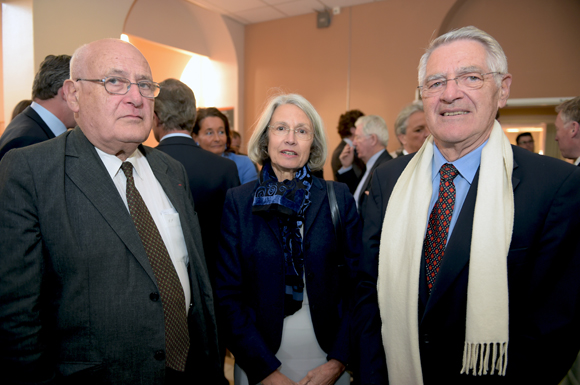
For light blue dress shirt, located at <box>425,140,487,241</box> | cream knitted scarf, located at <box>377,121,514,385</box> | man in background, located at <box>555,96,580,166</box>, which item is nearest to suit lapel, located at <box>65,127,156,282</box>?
cream knitted scarf, located at <box>377,121,514,385</box>

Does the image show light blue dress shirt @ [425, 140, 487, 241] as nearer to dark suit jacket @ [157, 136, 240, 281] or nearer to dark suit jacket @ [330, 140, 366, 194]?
dark suit jacket @ [157, 136, 240, 281]

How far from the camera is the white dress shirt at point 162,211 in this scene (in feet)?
4.63

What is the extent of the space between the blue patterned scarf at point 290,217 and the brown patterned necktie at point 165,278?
46cm

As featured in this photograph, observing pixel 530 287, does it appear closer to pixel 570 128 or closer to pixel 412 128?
pixel 412 128

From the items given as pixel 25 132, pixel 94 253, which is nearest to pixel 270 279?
pixel 94 253

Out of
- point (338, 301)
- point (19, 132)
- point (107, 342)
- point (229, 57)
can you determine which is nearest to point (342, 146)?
point (338, 301)

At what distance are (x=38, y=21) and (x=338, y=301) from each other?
4.04 m

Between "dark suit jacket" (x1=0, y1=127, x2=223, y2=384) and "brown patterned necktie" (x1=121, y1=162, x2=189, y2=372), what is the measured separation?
0.06 metres

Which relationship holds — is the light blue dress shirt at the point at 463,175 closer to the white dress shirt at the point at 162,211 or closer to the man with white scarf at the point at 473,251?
the man with white scarf at the point at 473,251

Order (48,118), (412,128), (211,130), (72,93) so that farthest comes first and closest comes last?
(211,130)
(412,128)
(48,118)
(72,93)

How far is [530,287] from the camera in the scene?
1.15 meters

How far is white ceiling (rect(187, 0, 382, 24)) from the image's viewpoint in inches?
225

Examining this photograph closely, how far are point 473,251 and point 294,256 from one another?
78 cm

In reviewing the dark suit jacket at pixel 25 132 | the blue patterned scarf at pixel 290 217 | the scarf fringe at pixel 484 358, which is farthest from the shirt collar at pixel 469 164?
the dark suit jacket at pixel 25 132
